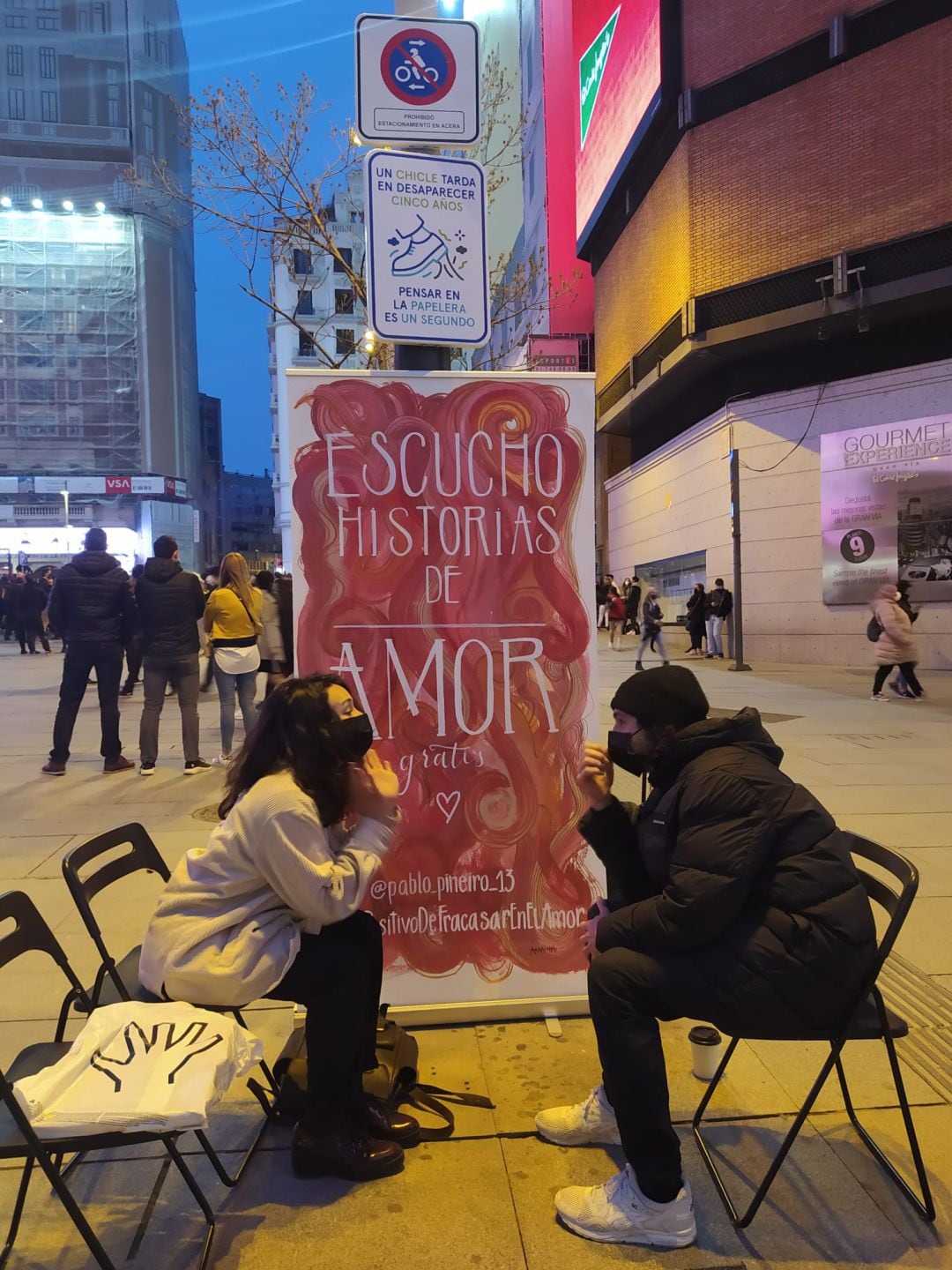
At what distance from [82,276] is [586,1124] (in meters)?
52.8

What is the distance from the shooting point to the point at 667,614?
2308cm

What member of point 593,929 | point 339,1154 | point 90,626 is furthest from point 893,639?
point 339,1154

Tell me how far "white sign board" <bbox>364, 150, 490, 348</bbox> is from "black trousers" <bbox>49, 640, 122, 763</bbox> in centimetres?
504

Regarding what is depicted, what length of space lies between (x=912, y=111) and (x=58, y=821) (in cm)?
1624

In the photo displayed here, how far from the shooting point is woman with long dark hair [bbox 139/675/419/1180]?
2.12 meters

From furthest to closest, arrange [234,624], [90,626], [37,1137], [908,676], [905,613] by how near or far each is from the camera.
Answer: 1. [908,676]
2. [905,613]
3. [234,624]
4. [90,626]
5. [37,1137]

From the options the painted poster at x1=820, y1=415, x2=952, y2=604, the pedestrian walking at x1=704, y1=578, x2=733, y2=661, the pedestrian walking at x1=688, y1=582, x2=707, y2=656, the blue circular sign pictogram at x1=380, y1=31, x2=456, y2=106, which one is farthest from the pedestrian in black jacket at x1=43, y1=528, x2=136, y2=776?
the pedestrian walking at x1=688, y1=582, x2=707, y2=656

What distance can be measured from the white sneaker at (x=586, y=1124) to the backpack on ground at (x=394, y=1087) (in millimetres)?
246

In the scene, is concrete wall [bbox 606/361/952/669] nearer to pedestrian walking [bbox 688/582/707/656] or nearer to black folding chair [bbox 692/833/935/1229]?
pedestrian walking [bbox 688/582/707/656]

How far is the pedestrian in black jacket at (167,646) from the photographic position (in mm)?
7023

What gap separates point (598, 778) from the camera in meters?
2.45

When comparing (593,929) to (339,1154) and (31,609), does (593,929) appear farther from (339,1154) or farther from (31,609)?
(31,609)

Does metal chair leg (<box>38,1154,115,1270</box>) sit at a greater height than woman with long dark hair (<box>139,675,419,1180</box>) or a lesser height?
lesser

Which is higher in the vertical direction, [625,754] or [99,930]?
[625,754]
